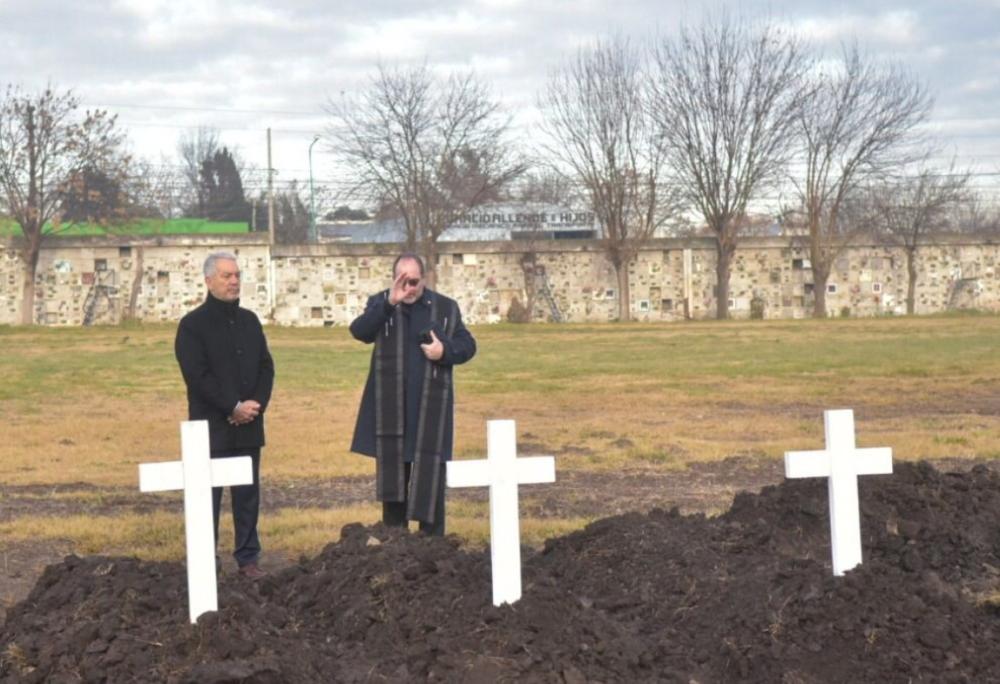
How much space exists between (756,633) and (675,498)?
5115 mm

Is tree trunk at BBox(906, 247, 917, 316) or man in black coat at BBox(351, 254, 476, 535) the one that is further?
tree trunk at BBox(906, 247, 917, 316)

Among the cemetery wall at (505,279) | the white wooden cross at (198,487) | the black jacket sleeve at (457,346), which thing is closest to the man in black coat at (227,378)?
the black jacket sleeve at (457,346)

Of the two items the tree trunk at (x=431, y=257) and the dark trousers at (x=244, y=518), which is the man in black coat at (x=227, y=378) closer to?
the dark trousers at (x=244, y=518)

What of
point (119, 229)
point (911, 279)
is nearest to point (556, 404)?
point (119, 229)

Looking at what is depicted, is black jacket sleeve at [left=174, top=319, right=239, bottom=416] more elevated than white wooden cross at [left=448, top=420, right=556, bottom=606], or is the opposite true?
black jacket sleeve at [left=174, top=319, right=239, bottom=416]

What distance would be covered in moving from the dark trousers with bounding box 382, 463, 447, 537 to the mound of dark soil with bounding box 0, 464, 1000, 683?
A: 0.86 metres

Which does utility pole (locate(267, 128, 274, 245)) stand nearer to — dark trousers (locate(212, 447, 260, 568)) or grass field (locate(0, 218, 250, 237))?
grass field (locate(0, 218, 250, 237))

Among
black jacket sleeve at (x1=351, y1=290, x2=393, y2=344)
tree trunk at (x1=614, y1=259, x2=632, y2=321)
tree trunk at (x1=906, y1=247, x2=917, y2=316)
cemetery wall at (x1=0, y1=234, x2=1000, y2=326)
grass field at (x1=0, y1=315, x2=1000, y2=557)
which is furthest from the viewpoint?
tree trunk at (x1=906, y1=247, x2=917, y2=316)

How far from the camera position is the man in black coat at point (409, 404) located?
6.91m

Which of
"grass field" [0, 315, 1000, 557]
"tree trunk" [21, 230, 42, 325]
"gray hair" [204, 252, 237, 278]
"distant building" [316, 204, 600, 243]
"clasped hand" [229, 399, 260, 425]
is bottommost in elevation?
"grass field" [0, 315, 1000, 557]

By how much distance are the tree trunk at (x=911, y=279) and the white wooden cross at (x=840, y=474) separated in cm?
4531

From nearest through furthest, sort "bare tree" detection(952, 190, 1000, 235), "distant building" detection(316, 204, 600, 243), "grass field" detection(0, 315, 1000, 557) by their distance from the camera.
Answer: "grass field" detection(0, 315, 1000, 557), "distant building" detection(316, 204, 600, 243), "bare tree" detection(952, 190, 1000, 235)

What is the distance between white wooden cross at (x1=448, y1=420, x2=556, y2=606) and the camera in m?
5.12

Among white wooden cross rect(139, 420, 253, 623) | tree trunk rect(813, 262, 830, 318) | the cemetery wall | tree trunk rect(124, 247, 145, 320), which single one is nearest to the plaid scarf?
white wooden cross rect(139, 420, 253, 623)
